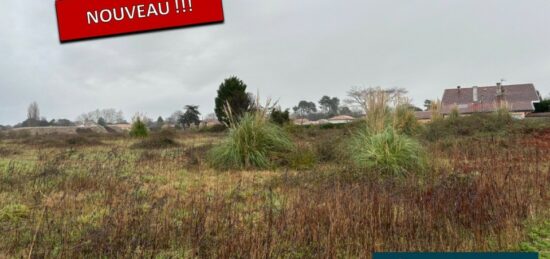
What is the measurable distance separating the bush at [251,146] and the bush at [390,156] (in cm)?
181

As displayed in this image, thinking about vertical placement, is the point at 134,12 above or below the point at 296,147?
above

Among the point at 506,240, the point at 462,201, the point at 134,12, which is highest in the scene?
the point at 134,12

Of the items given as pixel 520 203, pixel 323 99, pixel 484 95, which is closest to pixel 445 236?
pixel 520 203

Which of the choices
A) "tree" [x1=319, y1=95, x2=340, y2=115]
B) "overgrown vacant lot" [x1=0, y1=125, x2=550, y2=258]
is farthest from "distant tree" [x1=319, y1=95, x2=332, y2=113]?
"overgrown vacant lot" [x1=0, y1=125, x2=550, y2=258]

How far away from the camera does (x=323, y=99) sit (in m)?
60.5

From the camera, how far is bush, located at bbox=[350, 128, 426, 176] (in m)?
5.53

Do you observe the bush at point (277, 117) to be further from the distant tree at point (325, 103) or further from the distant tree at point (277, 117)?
the distant tree at point (325, 103)

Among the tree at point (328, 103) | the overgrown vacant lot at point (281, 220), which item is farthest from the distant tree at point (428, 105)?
the tree at point (328, 103)

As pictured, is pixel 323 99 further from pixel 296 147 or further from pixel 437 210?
pixel 437 210

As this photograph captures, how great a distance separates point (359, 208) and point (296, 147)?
4562 mm

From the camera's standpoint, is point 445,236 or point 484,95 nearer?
point 445,236

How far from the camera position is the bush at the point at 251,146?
22.6 feet

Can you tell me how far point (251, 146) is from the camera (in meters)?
7.05

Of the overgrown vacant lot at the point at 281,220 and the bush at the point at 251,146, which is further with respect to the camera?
the bush at the point at 251,146
